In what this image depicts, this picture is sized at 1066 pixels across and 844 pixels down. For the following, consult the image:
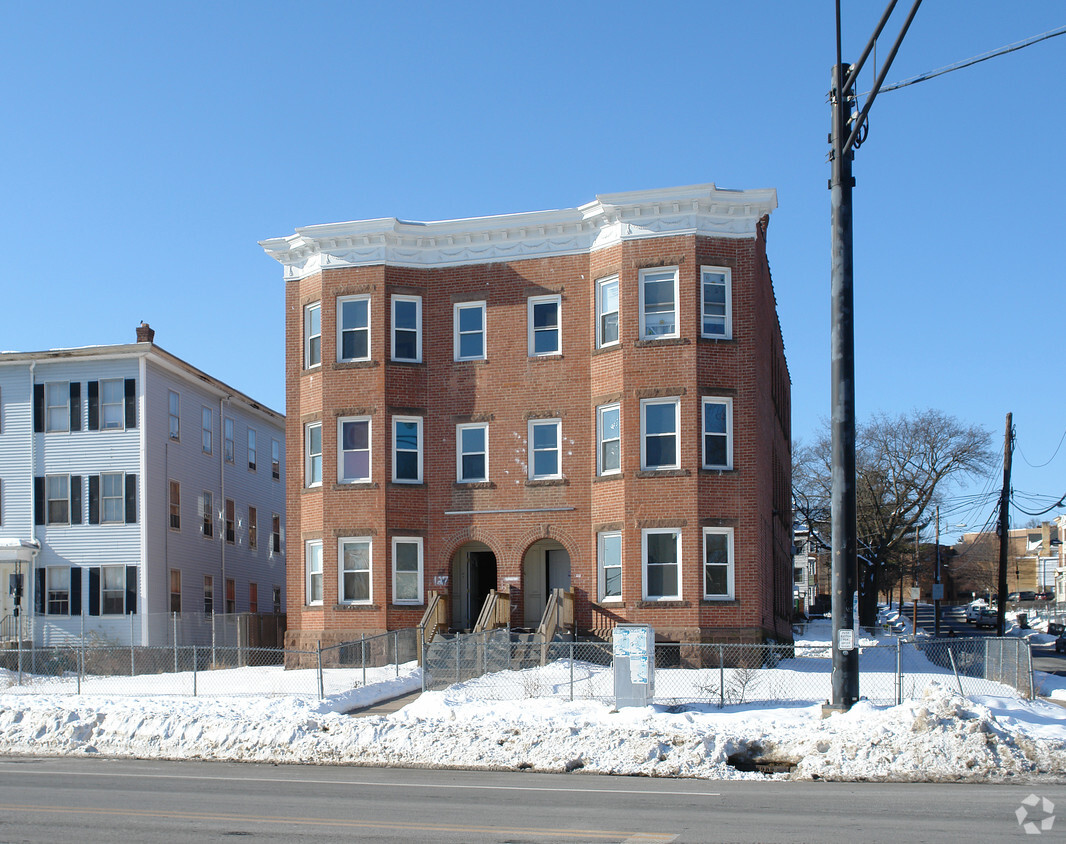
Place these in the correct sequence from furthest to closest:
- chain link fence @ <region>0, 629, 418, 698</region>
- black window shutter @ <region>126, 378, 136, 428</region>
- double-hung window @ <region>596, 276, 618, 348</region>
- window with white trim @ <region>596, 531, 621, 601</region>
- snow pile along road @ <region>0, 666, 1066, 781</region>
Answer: black window shutter @ <region>126, 378, 136, 428</region> → double-hung window @ <region>596, 276, 618, 348</region> → window with white trim @ <region>596, 531, 621, 601</region> → chain link fence @ <region>0, 629, 418, 698</region> → snow pile along road @ <region>0, 666, 1066, 781</region>

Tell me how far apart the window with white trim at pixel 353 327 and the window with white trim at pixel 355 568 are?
4.84 meters

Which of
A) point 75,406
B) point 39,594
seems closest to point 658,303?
point 75,406

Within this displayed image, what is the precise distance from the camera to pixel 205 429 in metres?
40.4

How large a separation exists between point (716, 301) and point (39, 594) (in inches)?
906

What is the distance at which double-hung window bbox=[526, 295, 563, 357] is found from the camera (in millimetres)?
29672

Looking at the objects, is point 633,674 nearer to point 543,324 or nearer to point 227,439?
point 543,324

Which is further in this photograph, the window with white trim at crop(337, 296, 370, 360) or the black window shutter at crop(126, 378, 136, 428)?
the black window shutter at crop(126, 378, 136, 428)

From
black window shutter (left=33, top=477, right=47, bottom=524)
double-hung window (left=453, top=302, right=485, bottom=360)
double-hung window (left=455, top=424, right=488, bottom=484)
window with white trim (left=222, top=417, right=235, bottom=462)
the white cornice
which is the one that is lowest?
black window shutter (left=33, top=477, right=47, bottom=524)

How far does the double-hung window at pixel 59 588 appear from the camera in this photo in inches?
1416

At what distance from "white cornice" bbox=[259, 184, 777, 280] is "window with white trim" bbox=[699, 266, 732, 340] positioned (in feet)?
3.05

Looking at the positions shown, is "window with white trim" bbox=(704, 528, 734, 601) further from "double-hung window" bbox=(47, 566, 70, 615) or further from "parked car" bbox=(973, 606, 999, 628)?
"parked car" bbox=(973, 606, 999, 628)

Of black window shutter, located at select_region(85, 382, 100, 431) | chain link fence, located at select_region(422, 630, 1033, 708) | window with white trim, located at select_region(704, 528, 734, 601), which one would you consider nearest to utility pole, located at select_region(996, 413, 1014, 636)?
chain link fence, located at select_region(422, 630, 1033, 708)

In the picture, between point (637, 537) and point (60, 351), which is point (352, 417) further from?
point (60, 351)

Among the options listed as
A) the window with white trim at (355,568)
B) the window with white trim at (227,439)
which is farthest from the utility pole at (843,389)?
the window with white trim at (227,439)
